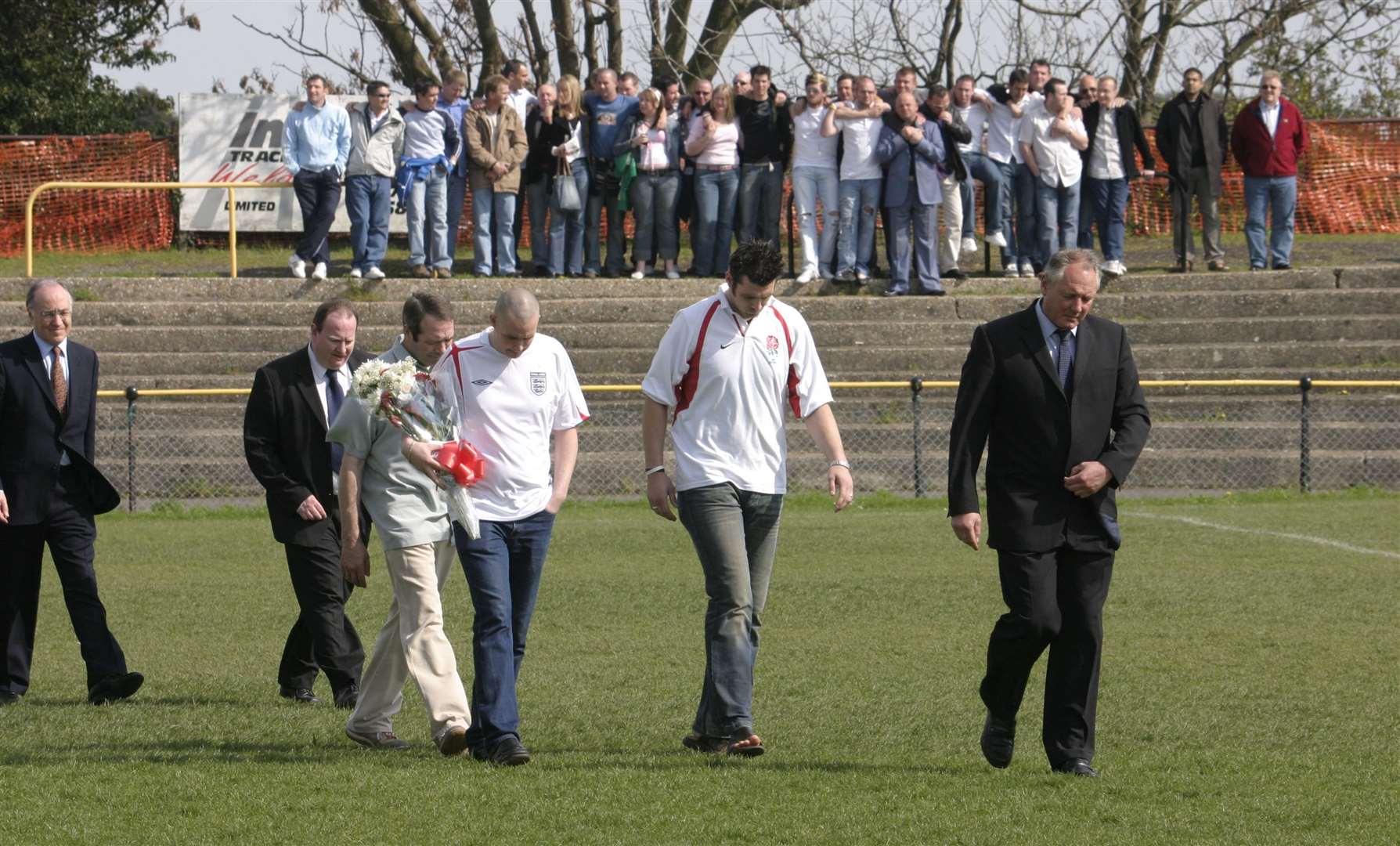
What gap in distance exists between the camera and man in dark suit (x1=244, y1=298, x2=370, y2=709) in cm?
790

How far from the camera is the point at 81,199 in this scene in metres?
26.5

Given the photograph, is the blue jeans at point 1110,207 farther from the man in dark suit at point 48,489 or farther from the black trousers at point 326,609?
the man in dark suit at point 48,489

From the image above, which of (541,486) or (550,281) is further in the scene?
(550,281)

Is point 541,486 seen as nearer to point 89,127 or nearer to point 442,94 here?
point 442,94

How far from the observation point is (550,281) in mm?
20422

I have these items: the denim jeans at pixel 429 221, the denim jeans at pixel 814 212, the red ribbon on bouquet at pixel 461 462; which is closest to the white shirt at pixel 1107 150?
the denim jeans at pixel 814 212

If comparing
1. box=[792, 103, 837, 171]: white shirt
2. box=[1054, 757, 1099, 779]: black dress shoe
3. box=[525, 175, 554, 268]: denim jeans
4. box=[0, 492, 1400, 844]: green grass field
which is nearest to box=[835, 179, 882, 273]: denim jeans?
box=[792, 103, 837, 171]: white shirt

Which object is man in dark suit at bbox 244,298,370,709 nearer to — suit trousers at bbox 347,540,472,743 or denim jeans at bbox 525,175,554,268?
suit trousers at bbox 347,540,472,743

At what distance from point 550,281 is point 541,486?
44.8 ft

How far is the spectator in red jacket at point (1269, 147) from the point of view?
20.4m

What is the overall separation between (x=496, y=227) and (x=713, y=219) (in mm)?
2528

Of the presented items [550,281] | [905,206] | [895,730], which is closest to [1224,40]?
[905,206]

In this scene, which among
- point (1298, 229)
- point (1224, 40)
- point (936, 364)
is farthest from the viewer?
point (1224, 40)

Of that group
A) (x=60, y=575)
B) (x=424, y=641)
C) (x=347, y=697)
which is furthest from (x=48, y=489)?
(x=424, y=641)
